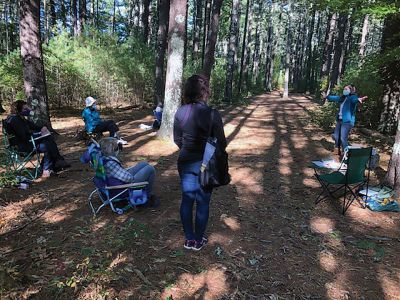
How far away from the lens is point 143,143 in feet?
29.7

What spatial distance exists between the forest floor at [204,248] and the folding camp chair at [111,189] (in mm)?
164

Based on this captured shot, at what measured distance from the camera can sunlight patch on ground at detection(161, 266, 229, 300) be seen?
3213 millimetres

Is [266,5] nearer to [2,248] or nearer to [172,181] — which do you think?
[172,181]

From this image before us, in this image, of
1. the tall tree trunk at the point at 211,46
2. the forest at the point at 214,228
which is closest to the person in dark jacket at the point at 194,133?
the forest at the point at 214,228

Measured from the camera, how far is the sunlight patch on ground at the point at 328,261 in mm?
3805

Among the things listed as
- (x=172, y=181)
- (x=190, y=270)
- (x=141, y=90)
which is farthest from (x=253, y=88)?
(x=190, y=270)

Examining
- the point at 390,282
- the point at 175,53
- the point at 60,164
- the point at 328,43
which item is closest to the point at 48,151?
the point at 60,164

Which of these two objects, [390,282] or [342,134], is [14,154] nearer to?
[390,282]

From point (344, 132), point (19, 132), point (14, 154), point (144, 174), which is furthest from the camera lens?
point (344, 132)

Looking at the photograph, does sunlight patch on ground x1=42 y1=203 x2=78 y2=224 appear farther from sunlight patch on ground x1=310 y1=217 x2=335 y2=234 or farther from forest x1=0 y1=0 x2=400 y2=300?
sunlight patch on ground x1=310 y1=217 x2=335 y2=234

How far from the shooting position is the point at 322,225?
4.88 metres

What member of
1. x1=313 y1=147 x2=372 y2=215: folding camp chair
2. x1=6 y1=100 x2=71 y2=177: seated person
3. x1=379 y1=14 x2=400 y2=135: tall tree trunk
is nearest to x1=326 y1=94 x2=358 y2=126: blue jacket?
x1=313 y1=147 x2=372 y2=215: folding camp chair

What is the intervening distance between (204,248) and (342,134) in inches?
209

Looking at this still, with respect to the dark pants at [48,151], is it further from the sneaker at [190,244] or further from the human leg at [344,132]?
the human leg at [344,132]
